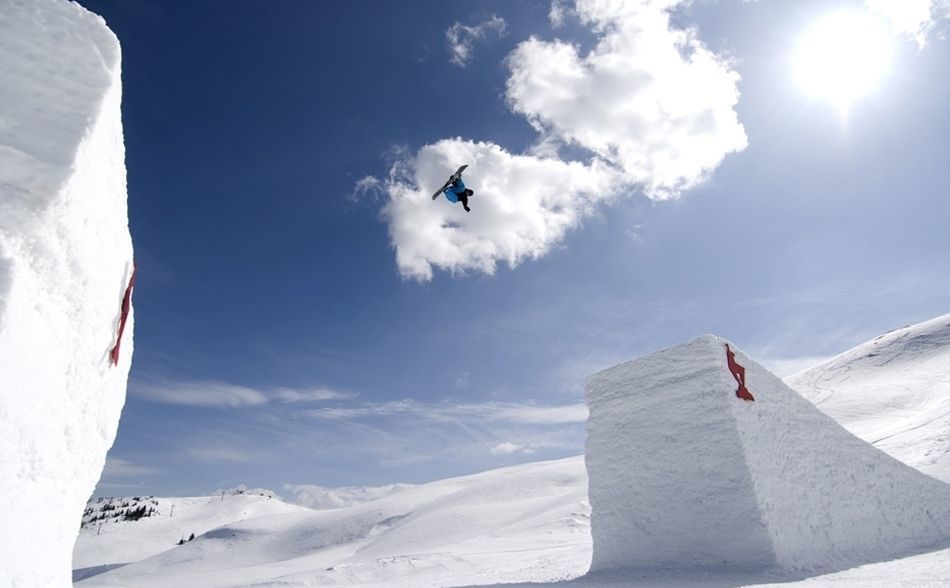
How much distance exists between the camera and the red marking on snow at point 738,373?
11586 mm

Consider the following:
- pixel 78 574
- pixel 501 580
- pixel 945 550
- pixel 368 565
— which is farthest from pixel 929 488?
pixel 78 574

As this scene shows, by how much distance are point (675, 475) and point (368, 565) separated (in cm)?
1126

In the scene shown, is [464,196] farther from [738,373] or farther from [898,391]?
[898,391]

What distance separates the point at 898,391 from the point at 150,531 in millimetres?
84788

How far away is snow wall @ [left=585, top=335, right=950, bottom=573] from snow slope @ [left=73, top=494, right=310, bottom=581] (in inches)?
2087

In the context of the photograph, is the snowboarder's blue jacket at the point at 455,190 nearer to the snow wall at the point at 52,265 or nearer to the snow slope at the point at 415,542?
the snow slope at the point at 415,542

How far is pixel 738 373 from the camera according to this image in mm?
11828

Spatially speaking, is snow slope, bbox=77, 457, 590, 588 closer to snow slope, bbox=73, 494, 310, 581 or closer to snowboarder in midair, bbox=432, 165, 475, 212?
snowboarder in midair, bbox=432, 165, 475, 212

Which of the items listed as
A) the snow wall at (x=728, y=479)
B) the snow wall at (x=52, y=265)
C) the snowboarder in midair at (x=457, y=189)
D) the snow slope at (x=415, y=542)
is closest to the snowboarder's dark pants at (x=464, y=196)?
the snowboarder in midair at (x=457, y=189)

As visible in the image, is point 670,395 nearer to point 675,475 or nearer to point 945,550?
point 675,475

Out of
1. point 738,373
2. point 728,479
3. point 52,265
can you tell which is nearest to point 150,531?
point 728,479

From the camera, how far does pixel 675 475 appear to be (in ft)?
38.2

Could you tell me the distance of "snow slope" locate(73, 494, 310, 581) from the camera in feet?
183

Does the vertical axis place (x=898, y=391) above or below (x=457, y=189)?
below
